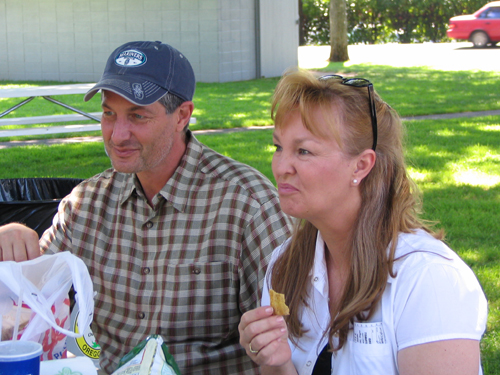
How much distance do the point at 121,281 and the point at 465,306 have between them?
1231 mm

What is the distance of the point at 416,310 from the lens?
1.55m

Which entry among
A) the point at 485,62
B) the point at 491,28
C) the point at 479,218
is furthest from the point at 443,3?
the point at 479,218

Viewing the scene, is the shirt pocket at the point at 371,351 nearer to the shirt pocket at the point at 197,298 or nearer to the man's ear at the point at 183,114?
the shirt pocket at the point at 197,298

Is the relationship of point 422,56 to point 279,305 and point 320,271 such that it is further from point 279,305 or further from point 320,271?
point 279,305

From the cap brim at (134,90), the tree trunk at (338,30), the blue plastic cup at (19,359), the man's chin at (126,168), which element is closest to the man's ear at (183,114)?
the cap brim at (134,90)

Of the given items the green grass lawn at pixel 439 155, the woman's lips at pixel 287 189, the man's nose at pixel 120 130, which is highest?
the man's nose at pixel 120 130

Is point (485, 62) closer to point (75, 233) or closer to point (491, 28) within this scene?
point (491, 28)

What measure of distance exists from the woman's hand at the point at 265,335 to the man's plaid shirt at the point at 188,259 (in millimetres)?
493

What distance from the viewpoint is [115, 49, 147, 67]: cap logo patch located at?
2307 mm

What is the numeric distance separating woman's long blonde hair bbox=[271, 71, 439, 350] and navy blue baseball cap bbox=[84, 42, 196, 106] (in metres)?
0.59

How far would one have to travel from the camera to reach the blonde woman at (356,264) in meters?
1.54

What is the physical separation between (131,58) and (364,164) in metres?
1.03

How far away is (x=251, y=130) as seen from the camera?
891 cm

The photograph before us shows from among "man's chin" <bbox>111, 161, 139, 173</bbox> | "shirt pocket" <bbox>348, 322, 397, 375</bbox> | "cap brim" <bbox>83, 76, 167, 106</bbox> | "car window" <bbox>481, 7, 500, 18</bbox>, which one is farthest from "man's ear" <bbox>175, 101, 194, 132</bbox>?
"car window" <bbox>481, 7, 500, 18</bbox>
